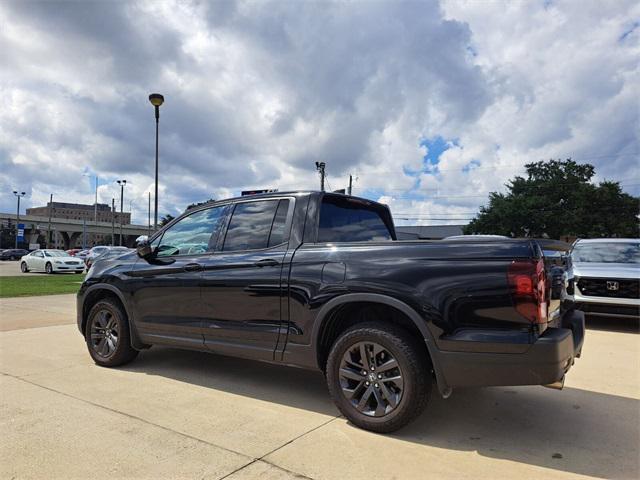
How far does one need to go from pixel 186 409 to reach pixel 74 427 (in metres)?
0.83

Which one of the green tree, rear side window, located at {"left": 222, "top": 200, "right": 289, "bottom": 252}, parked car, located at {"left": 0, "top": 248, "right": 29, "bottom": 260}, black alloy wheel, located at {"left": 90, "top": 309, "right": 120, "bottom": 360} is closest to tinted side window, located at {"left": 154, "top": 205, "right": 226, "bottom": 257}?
rear side window, located at {"left": 222, "top": 200, "right": 289, "bottom": 252}

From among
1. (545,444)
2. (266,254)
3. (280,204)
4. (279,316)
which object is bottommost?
(545,444)

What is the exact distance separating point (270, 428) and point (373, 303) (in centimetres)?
123

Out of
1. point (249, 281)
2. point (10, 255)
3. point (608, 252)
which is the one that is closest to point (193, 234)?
point (249, 281)

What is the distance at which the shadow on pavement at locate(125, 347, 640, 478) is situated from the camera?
10.2 feet

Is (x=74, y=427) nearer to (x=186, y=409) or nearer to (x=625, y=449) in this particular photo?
(x=186, y=409)

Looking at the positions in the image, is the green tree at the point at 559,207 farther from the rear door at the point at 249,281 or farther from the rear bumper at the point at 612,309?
the rear door at the point at 249,281

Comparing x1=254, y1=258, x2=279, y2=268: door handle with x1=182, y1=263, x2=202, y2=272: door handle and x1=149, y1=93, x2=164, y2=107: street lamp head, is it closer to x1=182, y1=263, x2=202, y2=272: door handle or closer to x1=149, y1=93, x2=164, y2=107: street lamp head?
x1=182, y1=263, x2=202, y2=272: door handle

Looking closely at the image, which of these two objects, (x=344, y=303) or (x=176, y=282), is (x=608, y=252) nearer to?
(x=344, y=303)

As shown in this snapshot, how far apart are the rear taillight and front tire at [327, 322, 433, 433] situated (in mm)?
787

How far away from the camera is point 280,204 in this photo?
4352mm

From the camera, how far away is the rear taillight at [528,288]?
9.59 ft

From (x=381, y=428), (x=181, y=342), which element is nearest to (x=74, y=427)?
(x=181, y=342)

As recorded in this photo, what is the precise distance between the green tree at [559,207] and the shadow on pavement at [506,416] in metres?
50.4
